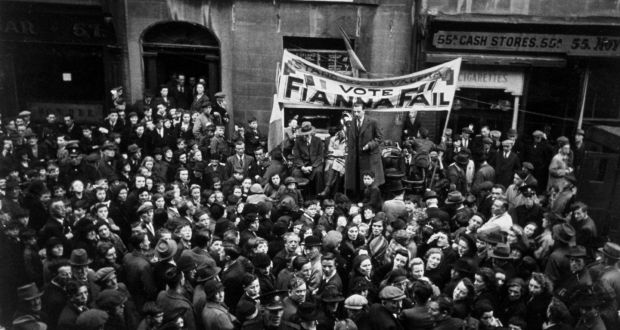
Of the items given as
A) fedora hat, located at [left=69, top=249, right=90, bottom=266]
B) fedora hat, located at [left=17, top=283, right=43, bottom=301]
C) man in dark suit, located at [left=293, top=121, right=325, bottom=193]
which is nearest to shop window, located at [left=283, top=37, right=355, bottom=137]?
man in dark suit, located at [left=293, top=121, right=325, bottom=193]

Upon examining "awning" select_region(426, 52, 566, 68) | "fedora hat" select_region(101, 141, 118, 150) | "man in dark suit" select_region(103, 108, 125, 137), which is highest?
"awning" select_region(426, 52, 566, 68)

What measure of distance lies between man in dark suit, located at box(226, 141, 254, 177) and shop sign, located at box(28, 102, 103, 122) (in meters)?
6.10

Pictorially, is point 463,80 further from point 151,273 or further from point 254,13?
point 151,273

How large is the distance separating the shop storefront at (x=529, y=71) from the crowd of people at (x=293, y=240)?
3542 mm

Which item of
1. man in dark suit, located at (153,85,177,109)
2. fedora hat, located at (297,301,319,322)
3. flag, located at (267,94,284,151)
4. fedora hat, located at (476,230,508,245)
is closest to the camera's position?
fedora hat, located at (297,301,319,322)

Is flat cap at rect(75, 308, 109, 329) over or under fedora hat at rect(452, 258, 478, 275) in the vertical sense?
under

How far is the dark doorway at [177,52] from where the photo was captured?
14094 mm

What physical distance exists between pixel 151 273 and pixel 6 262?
1698 mm

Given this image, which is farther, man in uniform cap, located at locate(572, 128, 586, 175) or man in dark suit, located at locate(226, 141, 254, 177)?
man in uniform cap, located at locate(572, 128, 586, 175)

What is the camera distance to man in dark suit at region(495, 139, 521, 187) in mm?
10203

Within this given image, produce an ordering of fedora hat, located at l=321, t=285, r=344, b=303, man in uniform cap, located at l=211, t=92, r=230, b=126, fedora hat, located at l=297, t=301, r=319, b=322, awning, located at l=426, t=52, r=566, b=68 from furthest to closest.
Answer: awning, located at l=426, t=52, r=566, b=68 < man in uniform cap, located at l=211, t=92, r=230, b=126 < fedora hat, located at l=321, t=285, r=344, b=303 < fedora hat, located at l=297, t=301, r=319, b=322

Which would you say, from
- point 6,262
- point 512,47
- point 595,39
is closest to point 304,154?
point 6,262

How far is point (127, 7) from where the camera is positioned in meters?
13.8

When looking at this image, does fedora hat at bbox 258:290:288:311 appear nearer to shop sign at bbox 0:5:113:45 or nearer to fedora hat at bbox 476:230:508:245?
fedora hat at bbox 476:230:508:245
